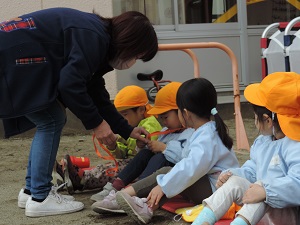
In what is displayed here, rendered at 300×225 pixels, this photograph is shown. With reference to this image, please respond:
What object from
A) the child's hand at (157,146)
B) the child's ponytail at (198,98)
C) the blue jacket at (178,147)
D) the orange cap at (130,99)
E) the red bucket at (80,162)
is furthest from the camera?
the red bucket at (80,162)

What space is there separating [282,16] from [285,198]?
5.79 meters

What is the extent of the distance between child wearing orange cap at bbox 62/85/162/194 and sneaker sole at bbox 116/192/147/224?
→ 87 cm

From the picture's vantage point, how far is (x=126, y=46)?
3.00 m

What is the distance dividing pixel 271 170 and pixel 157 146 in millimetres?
1039

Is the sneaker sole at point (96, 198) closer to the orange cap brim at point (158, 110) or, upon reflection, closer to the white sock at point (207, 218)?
the orange cap brim at point (158, 110)

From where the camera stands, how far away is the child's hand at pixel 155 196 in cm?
291

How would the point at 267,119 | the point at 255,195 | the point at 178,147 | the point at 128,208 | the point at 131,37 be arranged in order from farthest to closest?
the point at 178,147 < the point at 131,37 < the point at 128,208 < the point at 267,119 < the point at 255,195

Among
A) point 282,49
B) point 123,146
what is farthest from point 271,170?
point 282,49

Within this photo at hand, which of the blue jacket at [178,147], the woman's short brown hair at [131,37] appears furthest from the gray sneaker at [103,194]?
the woman's short brown hair at [131,37]

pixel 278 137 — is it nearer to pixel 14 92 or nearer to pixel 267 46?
pixel 14 92

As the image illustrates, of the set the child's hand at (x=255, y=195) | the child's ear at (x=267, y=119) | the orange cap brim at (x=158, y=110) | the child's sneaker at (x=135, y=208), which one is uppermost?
the child's ear at (x=267, y=119)

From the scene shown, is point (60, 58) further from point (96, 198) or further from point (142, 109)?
point (142, 109)

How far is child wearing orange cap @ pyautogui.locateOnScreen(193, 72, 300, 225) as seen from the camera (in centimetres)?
233

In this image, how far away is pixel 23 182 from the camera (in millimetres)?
4125
